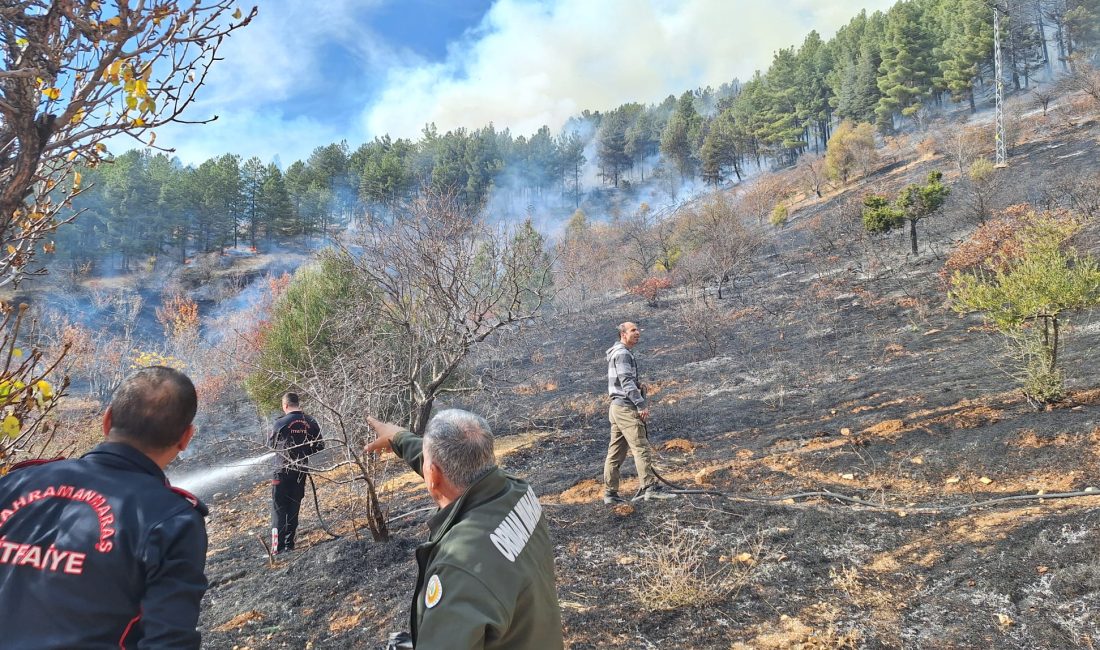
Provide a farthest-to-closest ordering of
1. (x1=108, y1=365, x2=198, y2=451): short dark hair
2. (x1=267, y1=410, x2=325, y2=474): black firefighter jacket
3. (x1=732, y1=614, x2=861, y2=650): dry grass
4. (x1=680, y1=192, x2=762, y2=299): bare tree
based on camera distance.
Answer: (x1=680, y1=192, x2=762, y2=299): bare tree, (x1=267, y1=410, x2=325, y2=474): black firefighter jacket, (x1=732, y1=614, x2=861, y2=650): dry grass, (x1=108, y1=365, x2=198, y2=451): short dark hair

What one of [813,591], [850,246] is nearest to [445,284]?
[813,591]

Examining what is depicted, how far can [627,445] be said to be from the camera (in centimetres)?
562

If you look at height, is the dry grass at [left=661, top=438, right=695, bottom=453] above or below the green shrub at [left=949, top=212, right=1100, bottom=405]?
below

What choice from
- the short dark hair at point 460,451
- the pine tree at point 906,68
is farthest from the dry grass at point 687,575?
the pine tree at point 906,68

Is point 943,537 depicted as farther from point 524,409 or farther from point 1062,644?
point 524,409

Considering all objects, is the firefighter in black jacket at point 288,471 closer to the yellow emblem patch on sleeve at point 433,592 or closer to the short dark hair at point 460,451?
the short dark hair at point 460,451

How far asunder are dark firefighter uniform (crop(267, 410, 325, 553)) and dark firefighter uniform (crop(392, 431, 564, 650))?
15.2ft

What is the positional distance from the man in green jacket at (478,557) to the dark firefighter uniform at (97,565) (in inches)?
22.0

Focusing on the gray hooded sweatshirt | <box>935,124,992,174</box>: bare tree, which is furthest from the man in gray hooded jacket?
<box>935,124,992,174</box>: bare tree

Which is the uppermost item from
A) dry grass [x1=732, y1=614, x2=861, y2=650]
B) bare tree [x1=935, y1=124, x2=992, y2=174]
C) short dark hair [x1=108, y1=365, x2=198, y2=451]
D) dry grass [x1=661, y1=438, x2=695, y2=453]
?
bare tree [x1=935, y1=124, x2=992, y2=174]

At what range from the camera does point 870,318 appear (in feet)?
51.1

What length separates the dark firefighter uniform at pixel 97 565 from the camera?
4.47 ft

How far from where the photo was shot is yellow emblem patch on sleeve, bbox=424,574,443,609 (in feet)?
4.47

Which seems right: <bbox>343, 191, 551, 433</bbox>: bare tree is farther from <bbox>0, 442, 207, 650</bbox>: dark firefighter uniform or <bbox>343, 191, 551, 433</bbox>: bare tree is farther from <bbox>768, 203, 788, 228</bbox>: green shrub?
<bbox>768, 203, 788, 228</bbox>: green shrub
